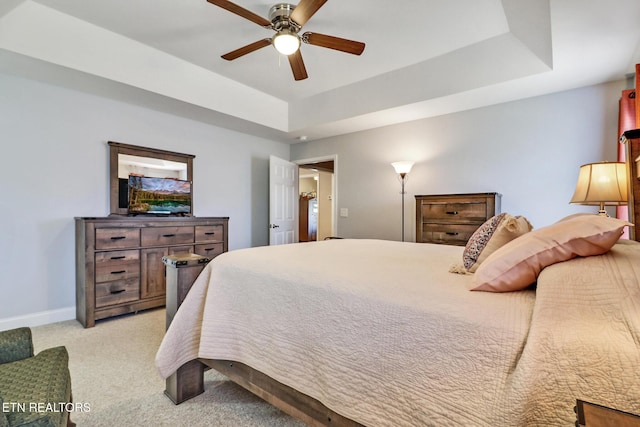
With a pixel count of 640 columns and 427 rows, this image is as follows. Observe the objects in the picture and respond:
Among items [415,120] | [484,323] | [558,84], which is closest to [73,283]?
[484,323]

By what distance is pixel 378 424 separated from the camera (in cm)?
93

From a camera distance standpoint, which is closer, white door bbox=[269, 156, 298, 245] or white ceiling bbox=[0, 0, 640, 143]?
white ceiling bbox=[0, 0, 640, 143]

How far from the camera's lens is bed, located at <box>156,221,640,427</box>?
650 millimetres

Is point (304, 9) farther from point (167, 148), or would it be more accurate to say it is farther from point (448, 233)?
point (167, 148)

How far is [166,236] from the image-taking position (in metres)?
3.25

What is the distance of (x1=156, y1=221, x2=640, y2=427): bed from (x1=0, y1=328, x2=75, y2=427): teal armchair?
45cm

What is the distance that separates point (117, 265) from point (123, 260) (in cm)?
7

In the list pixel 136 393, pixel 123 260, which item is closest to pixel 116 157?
pixel 123 260

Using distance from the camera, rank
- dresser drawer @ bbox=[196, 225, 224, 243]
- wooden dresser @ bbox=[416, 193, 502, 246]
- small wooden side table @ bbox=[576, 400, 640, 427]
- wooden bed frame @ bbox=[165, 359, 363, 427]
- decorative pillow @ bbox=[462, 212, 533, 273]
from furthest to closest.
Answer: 1. dresser drawer @ bbox=[196, 225, 224, 243]
2. wooden dresser @ bbox=[416, 193, 502, 246]
3. decorative pillow @ bbox=[462, 212, 533, 273]
4. wooden bed frame @ bbox=[165, 359, 363, 427]
5. small wooden side table @ bbox=[576, 400, 640, 427]

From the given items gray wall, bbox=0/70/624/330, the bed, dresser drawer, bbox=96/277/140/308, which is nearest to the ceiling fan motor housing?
the bed

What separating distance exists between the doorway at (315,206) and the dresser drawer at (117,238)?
4.68 meters

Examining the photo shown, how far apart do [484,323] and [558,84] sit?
3.06 metres

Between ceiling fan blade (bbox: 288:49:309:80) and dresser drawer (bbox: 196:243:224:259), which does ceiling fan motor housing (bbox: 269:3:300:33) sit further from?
dresser drawer (bbox: 196:243:224:259)

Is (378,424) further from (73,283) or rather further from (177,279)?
(73,283)
